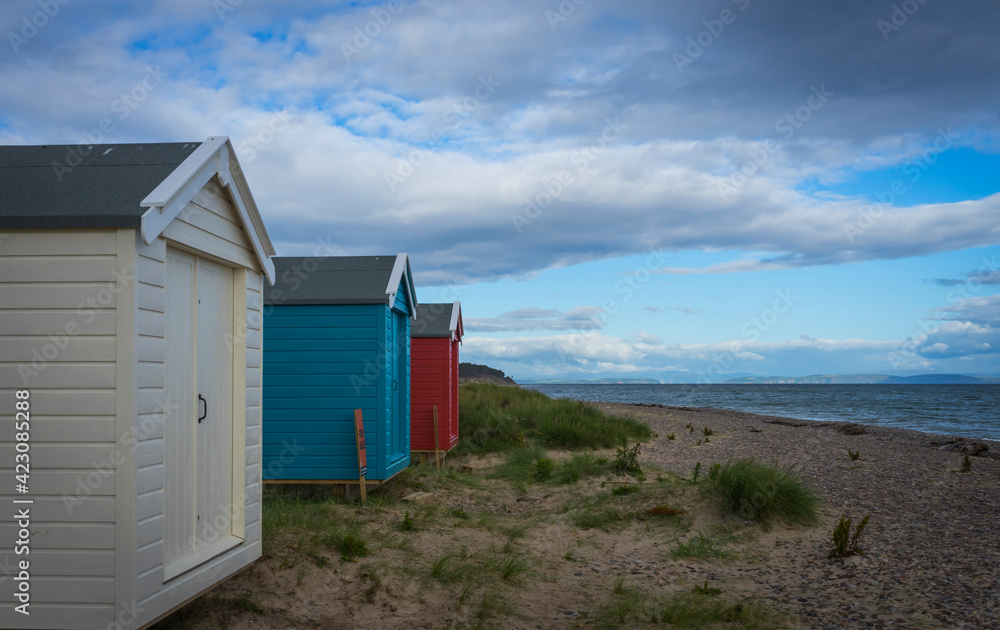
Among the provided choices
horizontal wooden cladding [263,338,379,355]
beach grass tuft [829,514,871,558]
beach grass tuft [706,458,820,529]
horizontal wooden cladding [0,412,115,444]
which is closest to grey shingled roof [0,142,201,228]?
horizontal wooden cladding [0,412,115,444]

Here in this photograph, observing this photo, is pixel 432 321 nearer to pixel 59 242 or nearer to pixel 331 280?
pixel 331 280

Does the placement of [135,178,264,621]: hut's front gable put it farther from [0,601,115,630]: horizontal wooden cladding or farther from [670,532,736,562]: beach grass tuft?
[670,532,736,562]: beach grass tuft

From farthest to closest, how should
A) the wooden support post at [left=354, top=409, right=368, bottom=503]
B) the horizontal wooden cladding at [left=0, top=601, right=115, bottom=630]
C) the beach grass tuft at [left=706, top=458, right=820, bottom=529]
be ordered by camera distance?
the wooden support post at [left=354, top=409, right=368, bottom=503] → the beach grass tuft at [left=706, top=458, right=820, bottom=529] → the horizontal wooden cladding at [left=0, top=601, right=115, bottom=630]

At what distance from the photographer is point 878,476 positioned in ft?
34.8

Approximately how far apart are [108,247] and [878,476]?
1123 centimetres

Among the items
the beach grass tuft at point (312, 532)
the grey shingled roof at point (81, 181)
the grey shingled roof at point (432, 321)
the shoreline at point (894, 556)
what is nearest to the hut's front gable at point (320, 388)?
the beach grass tuft at point (312, 532)

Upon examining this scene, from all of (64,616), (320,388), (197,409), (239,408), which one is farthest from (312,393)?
(64,616)

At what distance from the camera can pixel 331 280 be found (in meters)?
9.83

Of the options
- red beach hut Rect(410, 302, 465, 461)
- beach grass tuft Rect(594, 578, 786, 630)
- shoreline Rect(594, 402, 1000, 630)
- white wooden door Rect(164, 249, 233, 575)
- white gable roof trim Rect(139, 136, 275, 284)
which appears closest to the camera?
white gable roof trim Rect(139, 136, 275, 284)

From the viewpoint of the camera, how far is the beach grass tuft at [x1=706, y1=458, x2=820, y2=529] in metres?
7.54

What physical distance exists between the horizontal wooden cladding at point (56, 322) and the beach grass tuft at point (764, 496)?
6.74 m

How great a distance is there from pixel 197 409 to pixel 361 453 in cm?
438

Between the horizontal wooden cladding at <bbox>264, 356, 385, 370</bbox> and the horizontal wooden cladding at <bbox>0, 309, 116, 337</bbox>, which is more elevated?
the horizontal wooden cladding at <bbox>0, 309, 116, 337</bbox>

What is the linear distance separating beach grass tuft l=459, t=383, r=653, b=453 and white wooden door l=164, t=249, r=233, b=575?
9.88 metres
